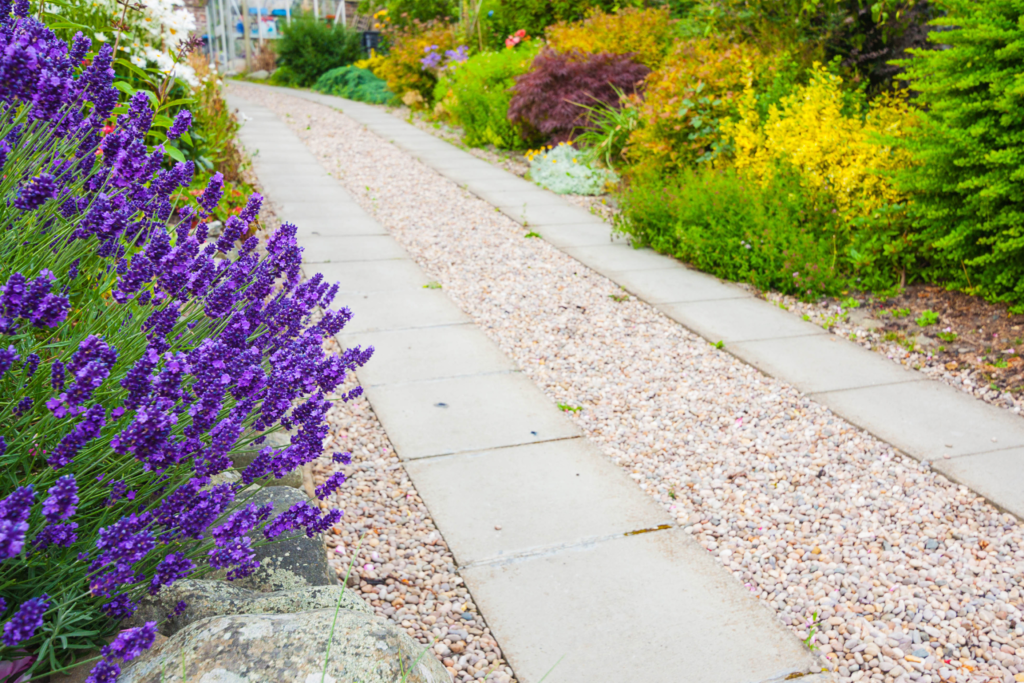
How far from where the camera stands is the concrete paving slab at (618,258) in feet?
17.4

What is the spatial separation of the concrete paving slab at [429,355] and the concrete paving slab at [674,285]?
122 centimetres

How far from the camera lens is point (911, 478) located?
286cm

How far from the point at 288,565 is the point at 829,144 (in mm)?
4365

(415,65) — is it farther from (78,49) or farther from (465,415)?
(78,49)

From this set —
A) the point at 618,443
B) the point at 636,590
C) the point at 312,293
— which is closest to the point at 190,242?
the point at 312,293

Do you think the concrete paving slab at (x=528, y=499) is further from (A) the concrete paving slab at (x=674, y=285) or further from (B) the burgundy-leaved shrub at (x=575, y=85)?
(B) the burgundy-leaved shrub at (x=575, y=85)

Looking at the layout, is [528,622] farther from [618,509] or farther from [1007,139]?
[1007,139]

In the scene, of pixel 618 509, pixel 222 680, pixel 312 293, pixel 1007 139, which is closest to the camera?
pixel 222 680

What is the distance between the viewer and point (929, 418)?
3.30 m

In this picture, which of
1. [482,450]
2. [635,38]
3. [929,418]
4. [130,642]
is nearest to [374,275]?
[482,450]

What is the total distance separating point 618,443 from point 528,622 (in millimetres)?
1159

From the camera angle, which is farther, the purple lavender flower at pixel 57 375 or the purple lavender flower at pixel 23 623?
the purple lavender flower at pixel 57 375

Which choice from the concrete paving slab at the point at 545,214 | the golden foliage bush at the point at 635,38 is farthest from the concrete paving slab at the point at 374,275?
the golden foliage bush at the point at 635,38

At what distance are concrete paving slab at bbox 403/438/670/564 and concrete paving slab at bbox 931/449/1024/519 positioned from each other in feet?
3.90
